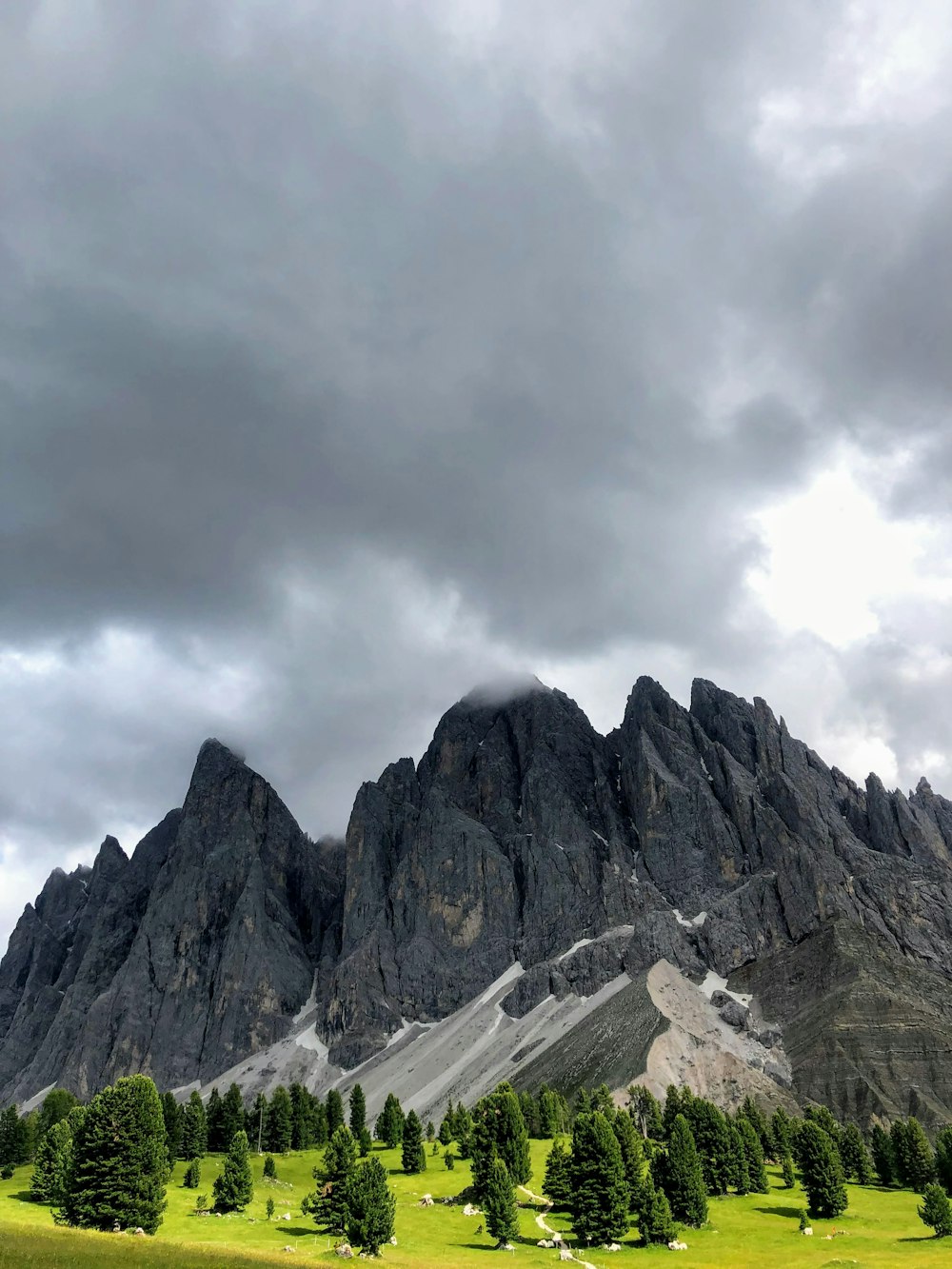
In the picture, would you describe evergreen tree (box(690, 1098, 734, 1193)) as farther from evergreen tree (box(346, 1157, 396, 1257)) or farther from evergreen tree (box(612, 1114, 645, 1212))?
evergreen tree (box(346, 1157, 396, 1257))

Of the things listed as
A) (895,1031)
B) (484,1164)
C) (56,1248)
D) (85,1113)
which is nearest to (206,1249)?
(56,1248)

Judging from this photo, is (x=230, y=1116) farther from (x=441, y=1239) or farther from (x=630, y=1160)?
(x=630, y=1160)

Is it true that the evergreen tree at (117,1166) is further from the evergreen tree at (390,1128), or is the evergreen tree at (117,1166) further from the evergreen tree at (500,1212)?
the evergreen tree at (390,1128)

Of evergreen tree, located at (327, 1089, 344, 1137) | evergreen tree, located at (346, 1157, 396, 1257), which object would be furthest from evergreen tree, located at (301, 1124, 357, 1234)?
evergreen tree, located at (327, 1089, 344, 1137)

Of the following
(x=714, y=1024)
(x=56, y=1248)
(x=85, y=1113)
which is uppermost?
(x=714, y=1024)

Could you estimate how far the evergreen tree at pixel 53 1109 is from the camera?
12606 cm

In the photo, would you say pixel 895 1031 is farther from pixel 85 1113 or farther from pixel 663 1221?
pixel 85 1113

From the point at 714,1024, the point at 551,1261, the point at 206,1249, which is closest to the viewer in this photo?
the point at 206,1249

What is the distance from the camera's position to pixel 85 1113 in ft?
219

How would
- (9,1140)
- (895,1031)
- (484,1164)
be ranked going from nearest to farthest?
(484,1164), (9,1140), (895,1031)

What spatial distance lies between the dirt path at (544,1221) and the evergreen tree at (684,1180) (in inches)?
421

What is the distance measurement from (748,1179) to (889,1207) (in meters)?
13.3

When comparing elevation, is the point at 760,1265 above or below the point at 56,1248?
below

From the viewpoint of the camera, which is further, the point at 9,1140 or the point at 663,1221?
the point at 9,1140
